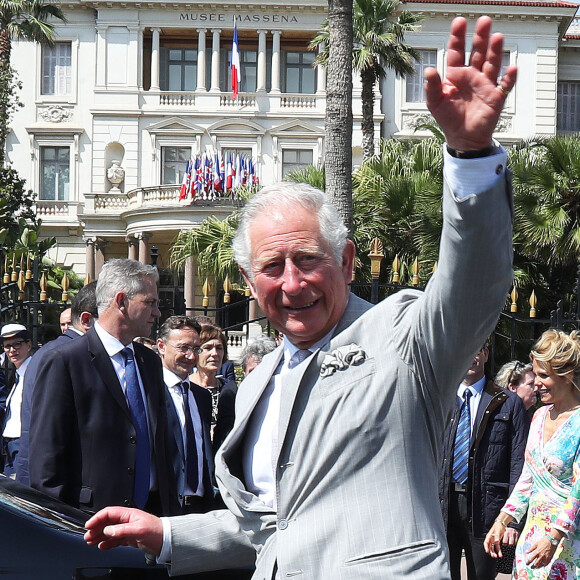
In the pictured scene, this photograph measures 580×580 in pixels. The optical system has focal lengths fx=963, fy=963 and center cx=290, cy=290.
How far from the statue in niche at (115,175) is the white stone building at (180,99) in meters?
0.04

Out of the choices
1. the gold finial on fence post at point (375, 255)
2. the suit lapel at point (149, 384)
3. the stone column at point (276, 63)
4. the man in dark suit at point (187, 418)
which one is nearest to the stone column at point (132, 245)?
the stone column at point (276, 63)

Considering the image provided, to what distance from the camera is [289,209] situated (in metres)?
2.34

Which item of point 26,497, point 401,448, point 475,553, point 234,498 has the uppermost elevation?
point 401,448

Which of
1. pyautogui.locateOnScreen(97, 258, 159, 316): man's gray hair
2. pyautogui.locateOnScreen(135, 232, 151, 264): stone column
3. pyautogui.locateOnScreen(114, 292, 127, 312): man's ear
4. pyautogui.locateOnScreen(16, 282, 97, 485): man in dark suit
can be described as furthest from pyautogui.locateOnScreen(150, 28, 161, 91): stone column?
pyautogui.locateOnScreen(114, 292, 127, 312): man's ear

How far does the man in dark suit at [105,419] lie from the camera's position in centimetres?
430

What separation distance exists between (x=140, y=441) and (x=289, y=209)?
245cm

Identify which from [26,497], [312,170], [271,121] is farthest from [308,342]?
[271,121]

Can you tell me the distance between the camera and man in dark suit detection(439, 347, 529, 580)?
5.64m

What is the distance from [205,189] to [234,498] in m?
30.5

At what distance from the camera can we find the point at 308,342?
2.36 metres

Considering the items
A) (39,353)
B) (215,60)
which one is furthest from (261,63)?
(39,353)

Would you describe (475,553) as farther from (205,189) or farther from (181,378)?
(205,189)

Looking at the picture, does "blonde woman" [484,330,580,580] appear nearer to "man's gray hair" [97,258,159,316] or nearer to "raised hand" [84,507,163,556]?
"man's gray hair" [97,258,159,316]

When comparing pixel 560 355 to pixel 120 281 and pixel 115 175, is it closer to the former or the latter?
pixel 120 281
